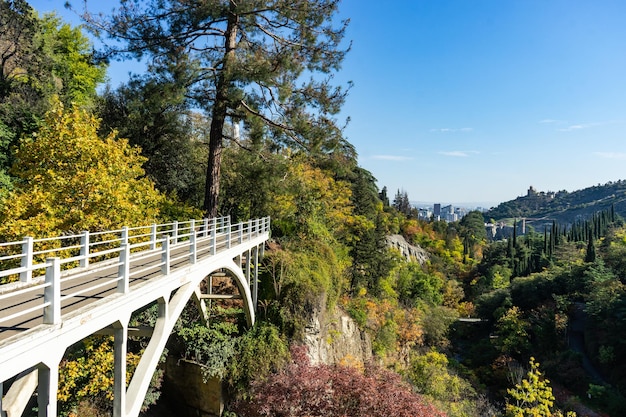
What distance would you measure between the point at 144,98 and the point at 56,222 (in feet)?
19.2

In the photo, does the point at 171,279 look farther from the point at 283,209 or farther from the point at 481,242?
the point at 481,242

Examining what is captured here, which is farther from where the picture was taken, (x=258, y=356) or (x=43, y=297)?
(x=258, y=356)

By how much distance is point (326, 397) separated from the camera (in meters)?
11.0

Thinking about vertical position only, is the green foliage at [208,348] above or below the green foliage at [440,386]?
above

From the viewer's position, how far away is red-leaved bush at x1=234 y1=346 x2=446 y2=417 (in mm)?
10539

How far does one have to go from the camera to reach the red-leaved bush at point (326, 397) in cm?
1054

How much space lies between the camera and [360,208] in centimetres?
3953

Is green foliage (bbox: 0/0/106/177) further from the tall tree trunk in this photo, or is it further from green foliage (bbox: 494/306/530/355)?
green foliage (bbox: 494/306/530/355)

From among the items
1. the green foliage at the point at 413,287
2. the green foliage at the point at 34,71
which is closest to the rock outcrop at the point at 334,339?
the green foliage at the point at 34,71

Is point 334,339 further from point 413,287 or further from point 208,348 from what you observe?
point 413,287

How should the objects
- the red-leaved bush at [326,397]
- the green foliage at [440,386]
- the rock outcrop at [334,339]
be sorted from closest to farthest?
1. the red-leaved bush at [326,397]
2. the rock outcrop at [334,339]
3. the green foliage at [440,386]

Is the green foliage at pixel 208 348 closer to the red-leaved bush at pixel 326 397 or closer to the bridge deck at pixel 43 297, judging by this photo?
the red-leaved bush at pixel 326 397

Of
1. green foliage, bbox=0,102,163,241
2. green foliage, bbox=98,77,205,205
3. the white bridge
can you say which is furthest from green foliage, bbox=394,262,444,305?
the white bridge

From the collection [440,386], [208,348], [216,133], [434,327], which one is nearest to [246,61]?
[216,133]
